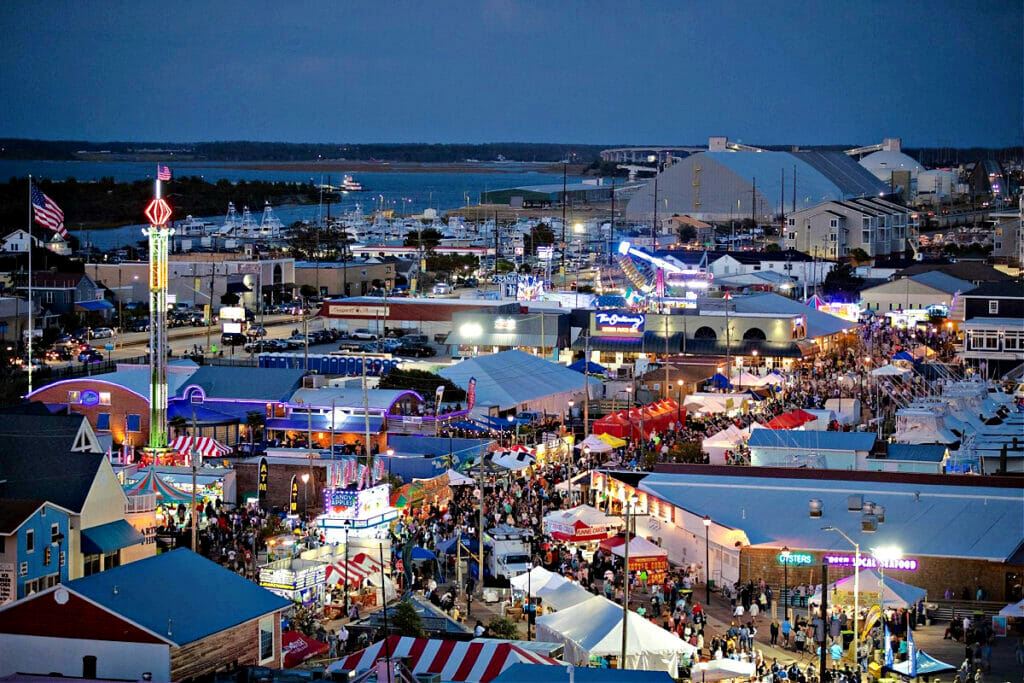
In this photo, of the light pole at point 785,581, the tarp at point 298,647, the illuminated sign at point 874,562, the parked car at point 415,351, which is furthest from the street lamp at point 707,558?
the parked car at point 415,351

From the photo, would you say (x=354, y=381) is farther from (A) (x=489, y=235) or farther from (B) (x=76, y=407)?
(A) (x=489, y=235)

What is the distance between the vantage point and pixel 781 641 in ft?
46.2

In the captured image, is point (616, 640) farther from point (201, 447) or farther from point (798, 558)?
point (201, 447)

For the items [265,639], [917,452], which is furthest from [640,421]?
[265,639]

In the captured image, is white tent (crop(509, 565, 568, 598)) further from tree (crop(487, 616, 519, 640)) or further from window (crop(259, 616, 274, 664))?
window (crop(259, 616, 274, 664))

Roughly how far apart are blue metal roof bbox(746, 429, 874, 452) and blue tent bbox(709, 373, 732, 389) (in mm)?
7435

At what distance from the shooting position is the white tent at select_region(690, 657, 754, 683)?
12.5 metres

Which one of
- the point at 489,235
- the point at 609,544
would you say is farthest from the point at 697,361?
the point at 489,235

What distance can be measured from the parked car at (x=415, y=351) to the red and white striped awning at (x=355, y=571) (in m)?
19.8

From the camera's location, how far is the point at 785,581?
1551 centimetres

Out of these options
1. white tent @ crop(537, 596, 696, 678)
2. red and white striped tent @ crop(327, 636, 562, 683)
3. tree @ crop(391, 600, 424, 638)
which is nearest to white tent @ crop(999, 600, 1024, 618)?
white tent @ crop(537, 596, 696, 678)

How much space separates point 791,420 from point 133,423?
9.52m

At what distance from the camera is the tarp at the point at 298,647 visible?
12.4 metres

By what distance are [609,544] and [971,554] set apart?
3594 mm
